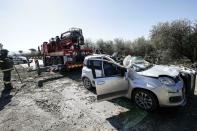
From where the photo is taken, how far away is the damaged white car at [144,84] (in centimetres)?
526

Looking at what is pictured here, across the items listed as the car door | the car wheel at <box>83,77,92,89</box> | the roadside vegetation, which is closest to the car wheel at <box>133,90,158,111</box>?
the car door

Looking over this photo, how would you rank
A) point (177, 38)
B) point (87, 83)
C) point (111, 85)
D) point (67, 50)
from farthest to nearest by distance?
point (177, 38) → point (67, 50) → point (87, 83) → point (111, 85)

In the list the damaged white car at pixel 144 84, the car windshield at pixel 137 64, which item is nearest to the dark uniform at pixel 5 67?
the damaged white car at pixel 144 84

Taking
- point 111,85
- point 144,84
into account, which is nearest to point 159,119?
point 144,84

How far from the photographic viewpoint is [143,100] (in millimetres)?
5656

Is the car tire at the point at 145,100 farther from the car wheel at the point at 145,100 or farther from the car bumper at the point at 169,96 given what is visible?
the car bumper at the point at 169,96

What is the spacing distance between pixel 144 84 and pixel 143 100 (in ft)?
1.64

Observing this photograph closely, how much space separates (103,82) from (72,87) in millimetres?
3867

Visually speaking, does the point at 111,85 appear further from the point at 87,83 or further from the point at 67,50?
the point at 67,50

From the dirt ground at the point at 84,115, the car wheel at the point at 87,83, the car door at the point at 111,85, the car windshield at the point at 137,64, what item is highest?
the car windshield at the point at 137,64

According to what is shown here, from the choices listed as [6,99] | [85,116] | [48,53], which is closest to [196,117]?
[85,116]

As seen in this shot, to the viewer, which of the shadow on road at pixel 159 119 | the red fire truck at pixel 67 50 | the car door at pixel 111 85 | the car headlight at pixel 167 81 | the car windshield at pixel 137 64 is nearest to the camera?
the shadow on road at pixel 159 119

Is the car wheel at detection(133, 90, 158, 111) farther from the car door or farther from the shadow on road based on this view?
the car door

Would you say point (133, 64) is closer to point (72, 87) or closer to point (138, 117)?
point (138, 117)
